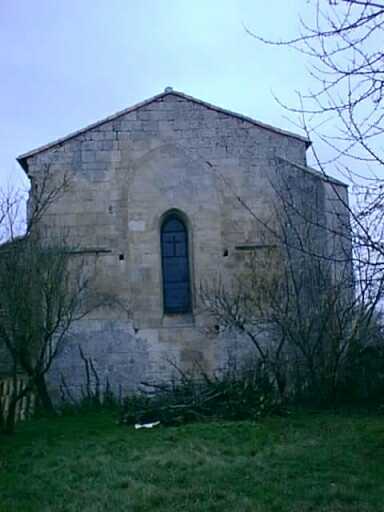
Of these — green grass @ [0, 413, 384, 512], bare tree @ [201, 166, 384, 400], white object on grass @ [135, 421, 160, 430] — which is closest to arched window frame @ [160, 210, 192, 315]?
bare tree @ [201, 166, 384, 400]

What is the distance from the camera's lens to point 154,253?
693 inches

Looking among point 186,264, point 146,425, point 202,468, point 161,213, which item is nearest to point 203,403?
point 146,425

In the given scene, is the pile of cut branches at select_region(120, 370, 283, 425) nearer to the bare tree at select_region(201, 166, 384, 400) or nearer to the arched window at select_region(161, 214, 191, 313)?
the bare tree at select_region(201, 166, 384, 400)

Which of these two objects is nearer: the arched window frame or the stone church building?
the stone church building

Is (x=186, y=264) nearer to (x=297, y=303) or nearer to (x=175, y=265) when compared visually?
(x=175, y=265)

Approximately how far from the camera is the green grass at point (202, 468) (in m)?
7.38

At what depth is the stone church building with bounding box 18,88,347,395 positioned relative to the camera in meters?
17.2

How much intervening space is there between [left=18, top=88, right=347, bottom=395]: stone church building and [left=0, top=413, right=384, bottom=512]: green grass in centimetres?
405

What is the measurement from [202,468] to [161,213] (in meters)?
9.46

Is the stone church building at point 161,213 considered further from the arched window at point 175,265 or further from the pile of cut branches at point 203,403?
the pile of cut branches at point 203,403

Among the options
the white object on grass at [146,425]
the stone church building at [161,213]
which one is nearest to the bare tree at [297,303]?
the stone church building at [161,213]

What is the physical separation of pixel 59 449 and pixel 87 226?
726 centimetres

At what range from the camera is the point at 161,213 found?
699 inches

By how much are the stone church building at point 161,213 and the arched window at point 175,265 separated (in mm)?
23
